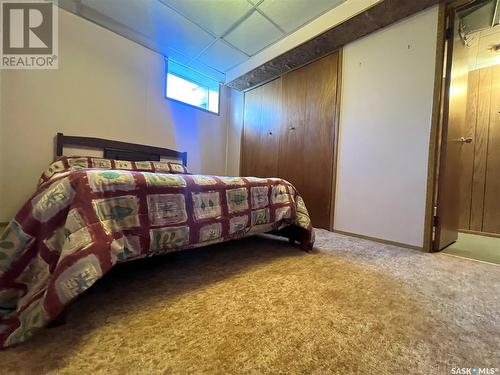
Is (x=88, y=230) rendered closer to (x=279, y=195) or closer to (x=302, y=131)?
(x=279, y=195)

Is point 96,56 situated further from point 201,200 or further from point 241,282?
point 241,282

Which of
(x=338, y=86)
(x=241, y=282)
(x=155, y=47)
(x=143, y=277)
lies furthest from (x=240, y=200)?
(x=155, y=47)

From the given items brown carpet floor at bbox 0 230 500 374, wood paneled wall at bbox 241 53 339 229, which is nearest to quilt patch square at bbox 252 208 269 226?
brown carpet floor at bbox 0 230 500 374

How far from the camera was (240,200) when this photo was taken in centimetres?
140

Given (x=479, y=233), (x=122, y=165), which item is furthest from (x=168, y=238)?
(x=479, y=233)

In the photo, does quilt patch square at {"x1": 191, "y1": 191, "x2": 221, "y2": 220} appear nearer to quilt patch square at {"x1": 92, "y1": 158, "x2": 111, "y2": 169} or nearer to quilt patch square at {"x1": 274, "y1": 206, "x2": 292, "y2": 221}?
quilt patch square at {"x1": 274, "y1": 206, "x2": 292, "y2": 221}

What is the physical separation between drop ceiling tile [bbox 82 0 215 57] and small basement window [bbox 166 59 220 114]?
0.37 metres

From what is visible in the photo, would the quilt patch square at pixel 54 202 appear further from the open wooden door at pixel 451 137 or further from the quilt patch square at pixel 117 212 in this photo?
the open wooden door at pixel 451 137

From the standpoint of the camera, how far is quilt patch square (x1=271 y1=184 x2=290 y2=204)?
163 centimetres

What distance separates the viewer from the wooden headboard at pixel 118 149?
88.7 inches

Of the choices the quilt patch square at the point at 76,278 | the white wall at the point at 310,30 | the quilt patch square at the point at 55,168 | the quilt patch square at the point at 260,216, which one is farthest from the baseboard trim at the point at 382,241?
the quilt patch square at the point at 55,168

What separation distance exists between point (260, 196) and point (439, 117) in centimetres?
166

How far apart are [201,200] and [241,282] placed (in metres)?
0.50

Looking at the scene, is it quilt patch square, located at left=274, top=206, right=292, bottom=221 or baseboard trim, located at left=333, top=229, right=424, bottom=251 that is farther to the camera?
baseboard trim, located at left=333, top=229, right=424, bottom=251
